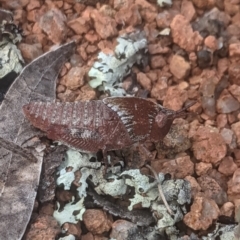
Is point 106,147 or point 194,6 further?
point 194,6

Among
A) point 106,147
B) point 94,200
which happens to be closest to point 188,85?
point 106,147

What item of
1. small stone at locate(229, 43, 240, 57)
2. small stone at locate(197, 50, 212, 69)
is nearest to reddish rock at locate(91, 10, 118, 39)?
small stone at locate(197, 50, 212, 69)

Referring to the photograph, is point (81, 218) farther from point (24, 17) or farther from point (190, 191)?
point (24, 17)

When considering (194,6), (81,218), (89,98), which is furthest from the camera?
Answer: (194,6)

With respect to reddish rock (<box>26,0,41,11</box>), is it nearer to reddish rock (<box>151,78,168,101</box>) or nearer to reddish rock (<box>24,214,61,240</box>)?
reddish rock (<box>151,78,168,101</box>)

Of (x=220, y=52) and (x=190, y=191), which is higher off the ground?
(x=220, y=52)

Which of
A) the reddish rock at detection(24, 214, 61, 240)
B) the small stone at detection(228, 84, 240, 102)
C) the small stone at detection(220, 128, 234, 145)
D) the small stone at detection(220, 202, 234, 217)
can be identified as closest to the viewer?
the reddish rock at detection(24, 214, 61, 240)

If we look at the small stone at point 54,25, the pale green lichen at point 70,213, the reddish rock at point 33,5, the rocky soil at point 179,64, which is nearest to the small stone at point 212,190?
the rocky soil at point 179,64
